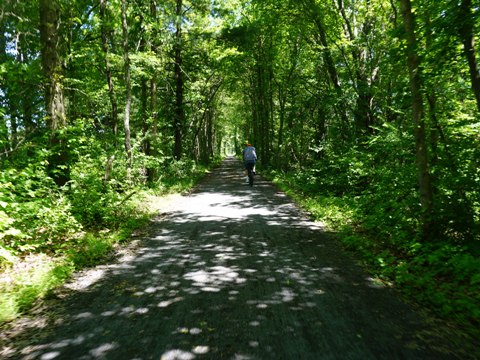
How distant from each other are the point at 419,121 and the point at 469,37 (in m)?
1.58

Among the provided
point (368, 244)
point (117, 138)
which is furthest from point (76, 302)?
point (117, 138)

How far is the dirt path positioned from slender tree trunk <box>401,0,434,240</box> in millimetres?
1808

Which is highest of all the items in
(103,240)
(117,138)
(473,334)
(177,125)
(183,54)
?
(183,54)

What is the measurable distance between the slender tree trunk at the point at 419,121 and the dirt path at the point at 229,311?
1808 mm

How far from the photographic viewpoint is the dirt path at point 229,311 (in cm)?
324

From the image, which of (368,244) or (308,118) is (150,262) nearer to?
(368,244)

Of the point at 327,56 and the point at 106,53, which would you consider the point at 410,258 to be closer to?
the point at 327,56

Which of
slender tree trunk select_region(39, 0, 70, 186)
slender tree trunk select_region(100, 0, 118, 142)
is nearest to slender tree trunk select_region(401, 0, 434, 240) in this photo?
slender tree trunk select_region(39, 0, 70, 186)

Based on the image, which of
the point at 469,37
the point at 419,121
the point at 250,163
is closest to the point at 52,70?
the point at 419,121

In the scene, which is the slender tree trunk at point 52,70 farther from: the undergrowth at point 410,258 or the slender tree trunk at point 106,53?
the undergrowth at point 410,258

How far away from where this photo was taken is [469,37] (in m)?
5.45

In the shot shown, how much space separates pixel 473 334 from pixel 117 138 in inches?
433

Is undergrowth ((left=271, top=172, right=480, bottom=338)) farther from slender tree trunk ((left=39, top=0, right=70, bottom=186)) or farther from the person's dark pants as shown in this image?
the person's dark pants

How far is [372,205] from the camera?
860 centimetres
